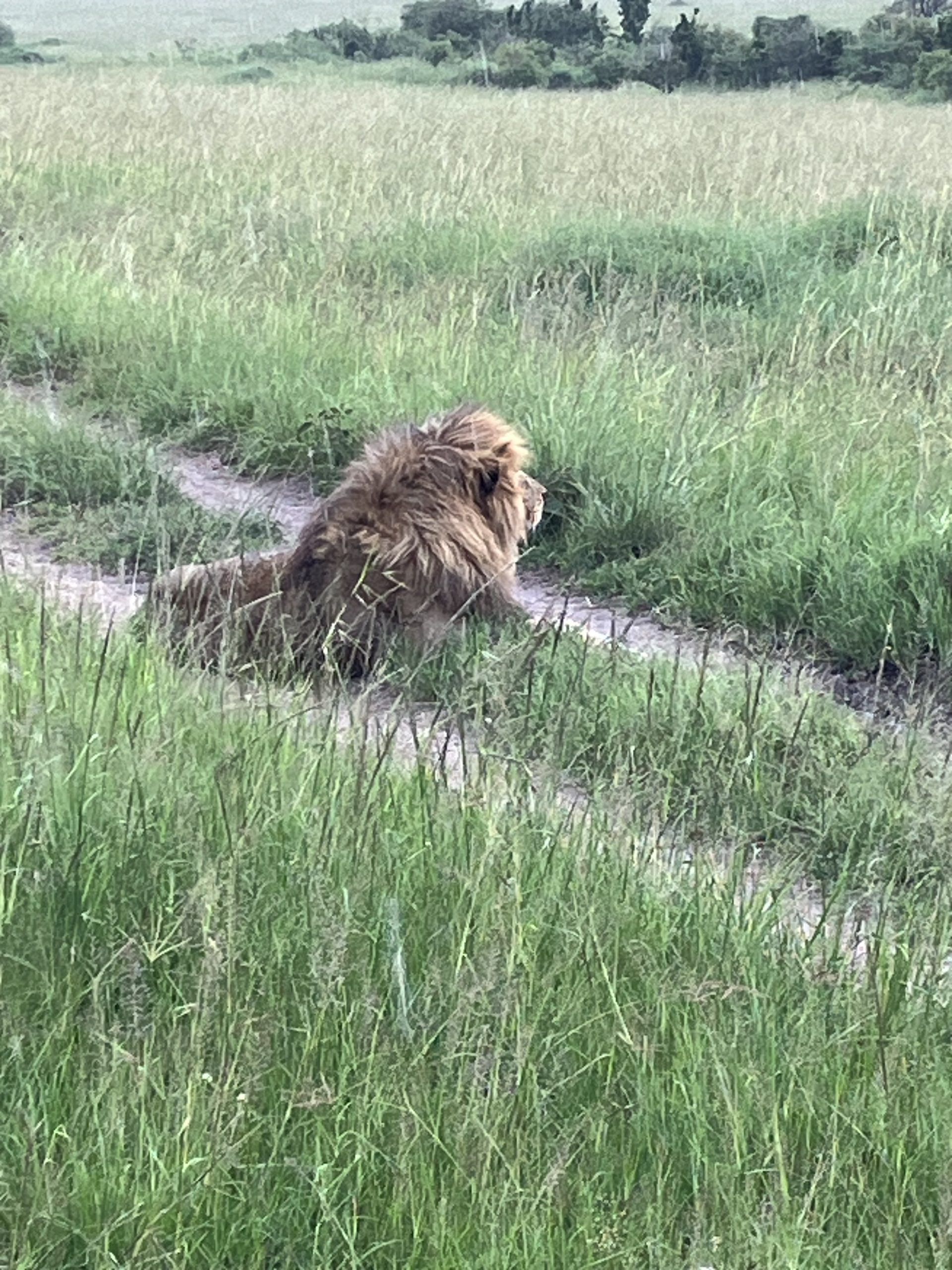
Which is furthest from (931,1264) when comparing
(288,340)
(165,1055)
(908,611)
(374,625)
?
(288,340)

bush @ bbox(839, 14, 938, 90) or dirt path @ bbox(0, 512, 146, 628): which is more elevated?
bush @ bbox(839, 14, 938, 90)

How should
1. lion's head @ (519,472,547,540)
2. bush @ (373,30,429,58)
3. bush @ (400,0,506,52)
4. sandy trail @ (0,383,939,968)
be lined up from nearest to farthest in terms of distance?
sandy trail @ (0,383,939,968) → lion's head @ (519,472,547,540) → bush @ (373,30,429,58) → bush @ (400,0,506,52)

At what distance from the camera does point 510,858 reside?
267 cm

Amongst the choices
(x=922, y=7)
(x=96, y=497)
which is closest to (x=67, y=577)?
(x=96, y=497)

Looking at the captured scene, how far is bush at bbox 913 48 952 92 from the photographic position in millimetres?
27547

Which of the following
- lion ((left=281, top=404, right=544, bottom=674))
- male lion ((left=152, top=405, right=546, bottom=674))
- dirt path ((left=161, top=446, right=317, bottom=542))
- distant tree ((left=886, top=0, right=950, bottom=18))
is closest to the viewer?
male lion ((left=152, top=405, right=546, bottom=674))

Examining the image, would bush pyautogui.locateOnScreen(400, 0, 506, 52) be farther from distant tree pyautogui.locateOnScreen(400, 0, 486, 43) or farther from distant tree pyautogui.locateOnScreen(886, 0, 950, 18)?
distant tree pyautogui.locateOnScreen(886, 0, 950, 18)

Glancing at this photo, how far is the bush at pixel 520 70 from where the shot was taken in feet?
99.6

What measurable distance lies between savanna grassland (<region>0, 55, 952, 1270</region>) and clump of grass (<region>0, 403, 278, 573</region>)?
27mm

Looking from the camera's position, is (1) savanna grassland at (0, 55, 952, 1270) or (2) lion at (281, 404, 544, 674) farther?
(2) lion at (281, 404, 544, 674)

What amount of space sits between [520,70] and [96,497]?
27.1 metres

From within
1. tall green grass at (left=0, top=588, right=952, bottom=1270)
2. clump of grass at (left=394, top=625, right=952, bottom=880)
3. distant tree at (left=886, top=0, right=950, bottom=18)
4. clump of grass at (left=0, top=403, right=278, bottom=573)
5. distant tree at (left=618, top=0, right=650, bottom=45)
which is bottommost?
clump of grass at (left=0, top=403, right=278, bottom=573)

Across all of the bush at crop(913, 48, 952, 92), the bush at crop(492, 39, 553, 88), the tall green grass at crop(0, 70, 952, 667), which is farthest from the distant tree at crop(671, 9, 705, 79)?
the tall green grass at crop(0, 70, 952, 667)

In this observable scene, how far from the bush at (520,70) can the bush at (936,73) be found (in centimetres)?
773
